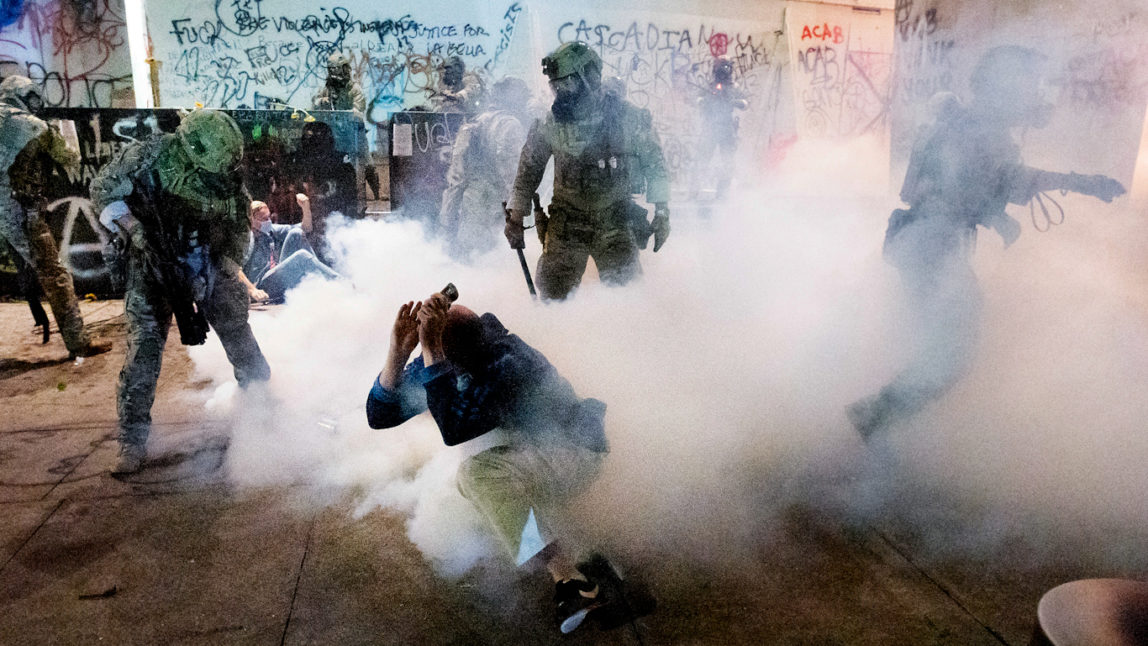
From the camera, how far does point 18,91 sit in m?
4.52

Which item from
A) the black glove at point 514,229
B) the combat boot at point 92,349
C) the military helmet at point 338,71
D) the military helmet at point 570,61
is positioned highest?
the military helmet at point 338,71

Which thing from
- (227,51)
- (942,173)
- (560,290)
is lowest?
(560,290)

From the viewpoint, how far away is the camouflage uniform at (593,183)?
3.87 m

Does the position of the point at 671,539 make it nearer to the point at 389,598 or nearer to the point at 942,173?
the point at 389,598

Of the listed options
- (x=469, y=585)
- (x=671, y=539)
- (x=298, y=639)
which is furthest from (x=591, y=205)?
(x=298, y=639)

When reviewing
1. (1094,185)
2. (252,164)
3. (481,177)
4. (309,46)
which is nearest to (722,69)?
(481,177)

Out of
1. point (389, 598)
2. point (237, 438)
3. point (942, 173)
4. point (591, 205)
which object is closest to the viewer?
point (389, 598)

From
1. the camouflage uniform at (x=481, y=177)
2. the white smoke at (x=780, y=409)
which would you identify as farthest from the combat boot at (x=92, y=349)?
the camouflage uniform at (x=481, y=177)

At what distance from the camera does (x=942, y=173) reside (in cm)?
314

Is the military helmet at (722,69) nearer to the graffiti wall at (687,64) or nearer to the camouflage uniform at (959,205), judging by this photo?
the graffiti wall at (687,64)

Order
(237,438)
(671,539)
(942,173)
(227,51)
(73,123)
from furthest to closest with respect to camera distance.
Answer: (227,51)
(73,123)
(237,438)
(942,173)
(671,539)

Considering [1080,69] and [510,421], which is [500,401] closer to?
[510,421]

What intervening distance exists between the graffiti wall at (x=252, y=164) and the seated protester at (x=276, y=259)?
55 cm

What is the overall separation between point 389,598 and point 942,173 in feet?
9.58
